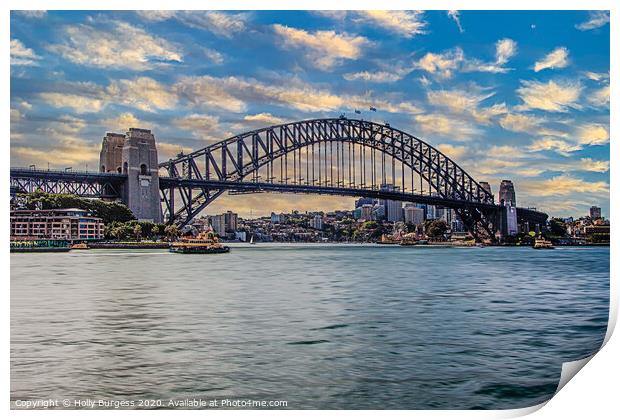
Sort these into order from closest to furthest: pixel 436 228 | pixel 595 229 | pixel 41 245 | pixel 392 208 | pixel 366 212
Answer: pixel 595 229 → pixel 41 245 → pixel 366 212 → pixel 392 208 → pixel 436 228

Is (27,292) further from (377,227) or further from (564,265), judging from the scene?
(377,227)

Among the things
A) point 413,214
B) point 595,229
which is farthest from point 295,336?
point 413,214

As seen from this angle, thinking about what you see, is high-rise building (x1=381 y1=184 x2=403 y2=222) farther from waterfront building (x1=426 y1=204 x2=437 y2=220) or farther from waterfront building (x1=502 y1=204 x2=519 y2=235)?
waterfront building (x1=502 y1=204 x2=519 y2=235)

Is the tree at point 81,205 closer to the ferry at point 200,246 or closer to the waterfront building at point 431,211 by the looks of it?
the ferry at point 200,246

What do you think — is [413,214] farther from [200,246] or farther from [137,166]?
[137,166]

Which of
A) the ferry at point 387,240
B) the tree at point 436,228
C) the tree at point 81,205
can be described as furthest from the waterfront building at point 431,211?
the tree at point 81,205

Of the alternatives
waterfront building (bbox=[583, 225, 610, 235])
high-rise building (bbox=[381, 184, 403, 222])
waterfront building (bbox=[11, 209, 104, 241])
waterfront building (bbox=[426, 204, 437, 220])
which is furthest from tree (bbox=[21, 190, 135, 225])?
waterfront building (bbox=[426, 204, 437, 220])

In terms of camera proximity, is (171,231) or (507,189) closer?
(507,189)
